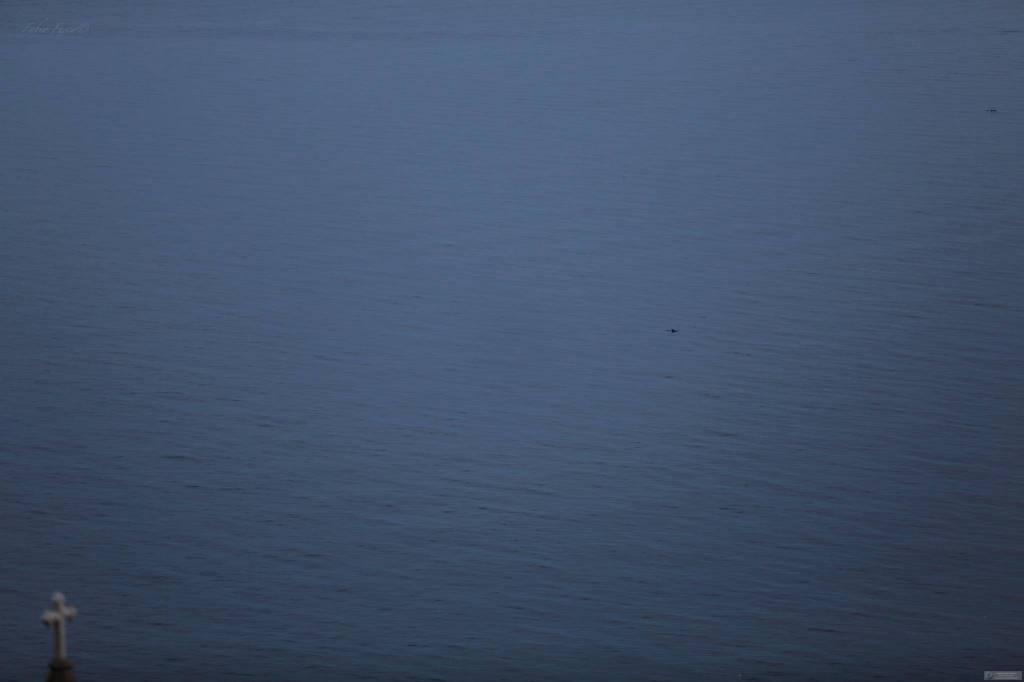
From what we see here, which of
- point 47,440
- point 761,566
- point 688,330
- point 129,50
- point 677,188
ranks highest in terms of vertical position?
point 129,50

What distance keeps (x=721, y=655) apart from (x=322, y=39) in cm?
597

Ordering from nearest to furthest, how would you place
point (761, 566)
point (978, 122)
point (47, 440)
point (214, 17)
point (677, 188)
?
1. point (761, 566)
2. point (47, 440)
3. point (677, 188)
4. point (978, 122)
5. point (214, 17)

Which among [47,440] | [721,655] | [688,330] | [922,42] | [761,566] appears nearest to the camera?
[721,655]

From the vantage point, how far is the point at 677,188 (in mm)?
7336

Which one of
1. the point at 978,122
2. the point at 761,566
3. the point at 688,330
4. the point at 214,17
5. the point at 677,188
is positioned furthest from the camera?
the point at 214,17

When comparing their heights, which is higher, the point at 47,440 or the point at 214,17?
the point at 214,17

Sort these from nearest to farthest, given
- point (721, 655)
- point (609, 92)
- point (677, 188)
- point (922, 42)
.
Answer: point (721, 655) → point (677, 188) → point (609, 92) → point (922, 42)

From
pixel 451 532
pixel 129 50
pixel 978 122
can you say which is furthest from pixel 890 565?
pixel 129 50

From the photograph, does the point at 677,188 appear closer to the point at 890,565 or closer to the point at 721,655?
the point at 890,565

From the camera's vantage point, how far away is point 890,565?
4.81 metres

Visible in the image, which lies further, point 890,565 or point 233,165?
point 233,165

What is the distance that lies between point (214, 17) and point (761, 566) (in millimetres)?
6231

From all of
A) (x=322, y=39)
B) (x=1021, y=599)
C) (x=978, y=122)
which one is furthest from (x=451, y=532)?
(x=322, y=39)

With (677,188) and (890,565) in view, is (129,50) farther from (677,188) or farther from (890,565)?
(890,565)
